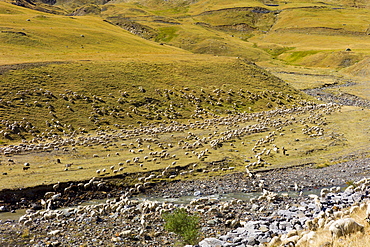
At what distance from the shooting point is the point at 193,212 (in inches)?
892

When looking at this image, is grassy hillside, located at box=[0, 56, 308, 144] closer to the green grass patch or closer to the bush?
the bush

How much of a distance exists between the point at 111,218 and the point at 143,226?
2.97 meters

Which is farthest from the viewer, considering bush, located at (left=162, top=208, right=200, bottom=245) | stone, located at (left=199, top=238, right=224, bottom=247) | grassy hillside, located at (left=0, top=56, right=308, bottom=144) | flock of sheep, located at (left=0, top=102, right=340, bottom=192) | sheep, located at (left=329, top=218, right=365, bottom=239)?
grassy hillside, located at (left=0, top=56, right=308, bottom=144)

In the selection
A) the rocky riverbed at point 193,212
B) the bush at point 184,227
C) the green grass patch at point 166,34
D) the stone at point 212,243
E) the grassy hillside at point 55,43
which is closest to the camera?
the stone at point 212,243

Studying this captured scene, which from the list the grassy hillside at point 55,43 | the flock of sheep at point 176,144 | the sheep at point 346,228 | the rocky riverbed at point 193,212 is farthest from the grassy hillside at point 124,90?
the sheep at point 346,228

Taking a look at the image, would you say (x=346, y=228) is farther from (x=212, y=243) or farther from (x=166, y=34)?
Result: (x=166, y=34)

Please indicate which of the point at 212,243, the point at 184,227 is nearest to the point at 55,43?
the point at 184,227

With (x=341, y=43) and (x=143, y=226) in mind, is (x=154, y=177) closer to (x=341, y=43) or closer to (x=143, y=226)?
(x=143, y=226)

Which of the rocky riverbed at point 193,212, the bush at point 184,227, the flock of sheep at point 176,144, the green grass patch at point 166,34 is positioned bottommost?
the flock of sheep at point 176,144

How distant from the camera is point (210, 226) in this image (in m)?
20.5

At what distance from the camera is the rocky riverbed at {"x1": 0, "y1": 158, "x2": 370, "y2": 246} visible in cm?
1880

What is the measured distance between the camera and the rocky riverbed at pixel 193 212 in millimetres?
18797

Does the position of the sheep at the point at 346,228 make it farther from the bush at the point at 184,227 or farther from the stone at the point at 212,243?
the bush at the point at 184,227

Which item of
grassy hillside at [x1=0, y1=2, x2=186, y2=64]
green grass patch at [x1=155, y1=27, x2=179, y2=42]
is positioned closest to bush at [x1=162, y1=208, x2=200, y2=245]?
grassy hillside at [x1=0, y1=2, x2=186, y2=64]
